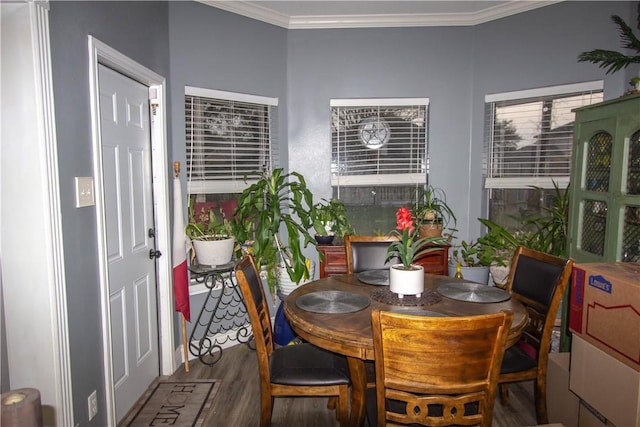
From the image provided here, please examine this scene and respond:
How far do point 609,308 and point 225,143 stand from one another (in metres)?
2.82

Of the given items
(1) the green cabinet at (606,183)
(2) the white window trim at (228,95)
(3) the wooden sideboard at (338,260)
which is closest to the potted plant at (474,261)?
(3) the wooden sideboard at (338,260)

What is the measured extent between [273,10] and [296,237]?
77.4 inches

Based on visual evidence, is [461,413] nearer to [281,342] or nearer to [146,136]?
[281,342]

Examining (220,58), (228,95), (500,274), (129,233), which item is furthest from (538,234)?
(129,233)

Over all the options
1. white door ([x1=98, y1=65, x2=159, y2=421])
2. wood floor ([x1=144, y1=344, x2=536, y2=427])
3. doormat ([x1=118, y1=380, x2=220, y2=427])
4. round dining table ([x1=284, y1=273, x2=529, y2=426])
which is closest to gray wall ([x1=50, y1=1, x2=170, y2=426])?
white door ([x1=98, y1=65, x2=159, y2=421])

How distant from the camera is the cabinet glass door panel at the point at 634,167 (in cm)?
220

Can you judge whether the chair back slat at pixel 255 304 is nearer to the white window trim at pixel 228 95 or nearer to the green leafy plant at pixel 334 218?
the green leafy plant at pixel 334 218

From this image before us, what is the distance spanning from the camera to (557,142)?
3.47 m

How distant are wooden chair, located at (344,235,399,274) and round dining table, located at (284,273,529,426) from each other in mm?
534

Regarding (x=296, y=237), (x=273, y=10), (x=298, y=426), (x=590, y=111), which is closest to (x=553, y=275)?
(x=590, y=111)

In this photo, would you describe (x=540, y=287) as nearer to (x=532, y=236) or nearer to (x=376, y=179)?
(x=532, y=236)

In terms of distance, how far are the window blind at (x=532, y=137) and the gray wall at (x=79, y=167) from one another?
316cm

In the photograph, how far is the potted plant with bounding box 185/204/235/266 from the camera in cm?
294

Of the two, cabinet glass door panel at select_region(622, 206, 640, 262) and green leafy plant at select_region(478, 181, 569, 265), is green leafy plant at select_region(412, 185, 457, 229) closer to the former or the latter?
green leafy plant at select_region(478, 181, 569, 265)
